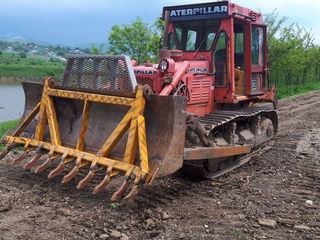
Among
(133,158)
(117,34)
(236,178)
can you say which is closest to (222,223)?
(133,158)

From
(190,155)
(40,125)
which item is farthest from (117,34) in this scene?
(190,155)

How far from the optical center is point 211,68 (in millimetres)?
6707

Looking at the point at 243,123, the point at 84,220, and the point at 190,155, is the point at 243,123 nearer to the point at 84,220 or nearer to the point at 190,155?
the point at 190,155

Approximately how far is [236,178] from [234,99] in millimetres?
1471

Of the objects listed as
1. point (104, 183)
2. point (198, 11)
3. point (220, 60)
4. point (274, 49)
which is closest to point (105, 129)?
point (104, 183)

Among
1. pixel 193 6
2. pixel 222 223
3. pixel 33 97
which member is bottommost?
pixel 222 223

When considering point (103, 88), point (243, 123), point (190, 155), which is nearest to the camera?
point (190, 155)

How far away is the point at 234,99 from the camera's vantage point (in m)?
6.88

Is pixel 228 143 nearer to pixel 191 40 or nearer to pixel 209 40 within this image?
pixel 209 40

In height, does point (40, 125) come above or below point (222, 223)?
above

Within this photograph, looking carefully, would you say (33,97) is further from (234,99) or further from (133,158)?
(234,99)

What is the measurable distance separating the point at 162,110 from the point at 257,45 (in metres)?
3.82

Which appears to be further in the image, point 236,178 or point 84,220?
point 236,178

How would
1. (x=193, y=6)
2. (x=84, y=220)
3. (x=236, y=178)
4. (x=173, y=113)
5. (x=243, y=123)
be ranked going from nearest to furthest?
(x=84, y=220), (x=173, y=113), (x=236, y=178), (x=193, y=6), (x=243, y=123)
